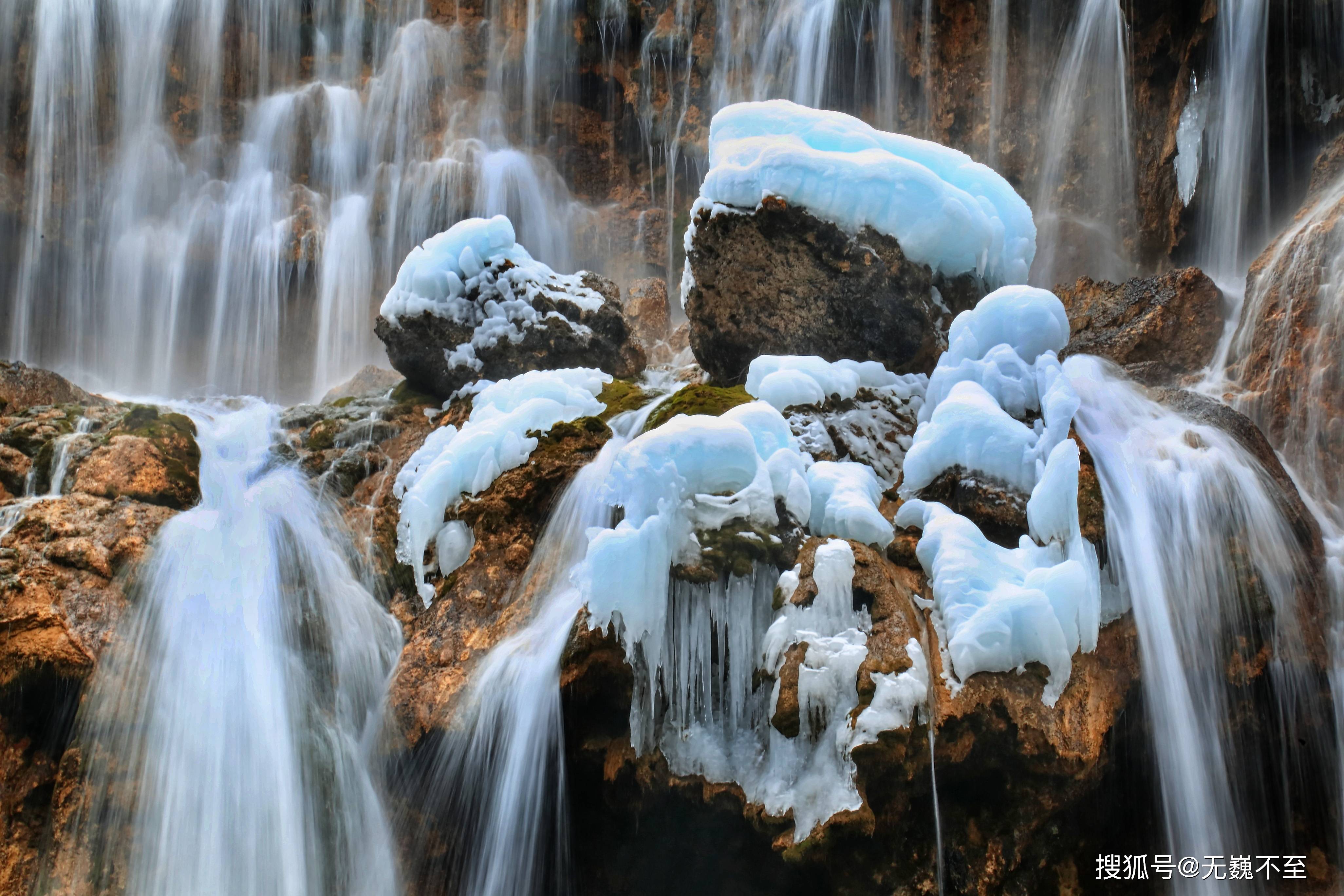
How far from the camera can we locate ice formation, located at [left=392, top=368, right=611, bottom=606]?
536 centimetres

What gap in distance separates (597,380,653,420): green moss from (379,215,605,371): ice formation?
1026mm

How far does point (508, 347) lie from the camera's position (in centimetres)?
726

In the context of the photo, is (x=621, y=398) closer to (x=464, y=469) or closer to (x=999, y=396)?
(x=464, y=469)

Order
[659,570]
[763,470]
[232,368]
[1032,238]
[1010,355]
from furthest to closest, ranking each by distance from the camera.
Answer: [232,368] → [1032,238] → [1010,355] → [763,470] → [659,570]

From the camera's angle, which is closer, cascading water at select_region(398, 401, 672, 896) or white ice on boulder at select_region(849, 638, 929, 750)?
white ice on boulder at select_region(849, 638, 929, 750)

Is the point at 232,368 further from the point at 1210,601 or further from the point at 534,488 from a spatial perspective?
the point at 1210,601

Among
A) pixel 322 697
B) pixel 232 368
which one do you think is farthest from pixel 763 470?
pixel 232 368

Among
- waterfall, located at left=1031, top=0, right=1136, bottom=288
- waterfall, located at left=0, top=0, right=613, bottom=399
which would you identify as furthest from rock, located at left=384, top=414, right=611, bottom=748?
waterfall, located at left=0, top=0, right=613, bottom=399

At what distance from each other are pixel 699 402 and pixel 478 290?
9.24 ft

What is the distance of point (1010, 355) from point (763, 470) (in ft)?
5.27

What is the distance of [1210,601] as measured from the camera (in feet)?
14.3

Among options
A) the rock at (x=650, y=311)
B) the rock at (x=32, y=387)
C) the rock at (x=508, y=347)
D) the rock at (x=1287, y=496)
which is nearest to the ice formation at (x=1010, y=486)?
the rock at (x=1287, y=496)

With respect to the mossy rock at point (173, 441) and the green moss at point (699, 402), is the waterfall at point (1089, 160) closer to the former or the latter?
the green moss at point (699, 402)

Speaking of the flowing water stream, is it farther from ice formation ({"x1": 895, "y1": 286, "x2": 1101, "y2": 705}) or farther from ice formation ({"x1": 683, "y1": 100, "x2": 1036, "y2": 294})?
ice formation ({"x1": 683, "y1": 100, "x2": 1036, "y2": 294})
